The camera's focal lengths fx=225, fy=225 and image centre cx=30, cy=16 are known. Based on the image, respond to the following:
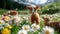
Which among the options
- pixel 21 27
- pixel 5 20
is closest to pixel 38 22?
pixel 21 27

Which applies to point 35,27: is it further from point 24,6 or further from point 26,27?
point 24,6

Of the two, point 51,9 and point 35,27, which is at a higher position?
point 51,9

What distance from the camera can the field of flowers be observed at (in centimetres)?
176

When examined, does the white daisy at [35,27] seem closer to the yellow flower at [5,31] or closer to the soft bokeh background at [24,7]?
the soft bokeh background at [24,7]

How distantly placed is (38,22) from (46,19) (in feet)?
0.24

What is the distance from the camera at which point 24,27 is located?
181 cm

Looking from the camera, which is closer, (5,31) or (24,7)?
(5,31)

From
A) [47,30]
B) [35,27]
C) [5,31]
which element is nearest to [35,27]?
[35,27]

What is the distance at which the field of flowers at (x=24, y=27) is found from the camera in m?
1.76

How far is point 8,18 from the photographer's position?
72.2 inches

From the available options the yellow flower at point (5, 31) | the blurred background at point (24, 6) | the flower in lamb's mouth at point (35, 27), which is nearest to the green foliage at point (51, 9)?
the blurred background at point (24, 6)

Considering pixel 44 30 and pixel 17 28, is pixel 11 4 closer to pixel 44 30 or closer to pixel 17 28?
pixel 17 28

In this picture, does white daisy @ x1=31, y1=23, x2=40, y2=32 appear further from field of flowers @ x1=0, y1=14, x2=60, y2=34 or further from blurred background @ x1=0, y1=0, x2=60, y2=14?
blurred background @ x1=0, y1=0, x2=60, y2=14

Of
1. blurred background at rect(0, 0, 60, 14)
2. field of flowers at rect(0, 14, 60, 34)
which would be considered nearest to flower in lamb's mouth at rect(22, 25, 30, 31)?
field of flowers at rect(0, 14, 60, 34)
